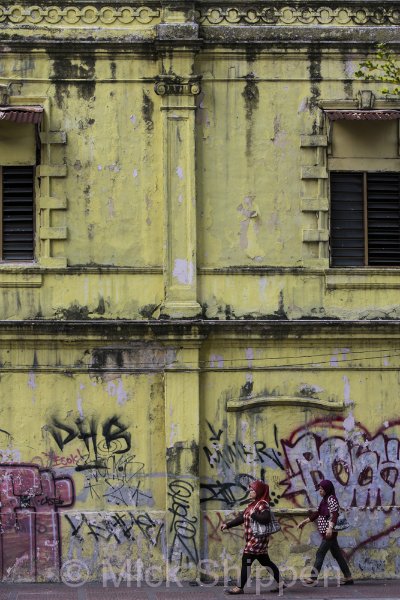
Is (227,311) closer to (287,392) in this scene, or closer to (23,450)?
(287,392)

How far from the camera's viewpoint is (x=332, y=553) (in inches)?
669

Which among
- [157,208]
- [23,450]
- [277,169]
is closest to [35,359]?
[23,450]

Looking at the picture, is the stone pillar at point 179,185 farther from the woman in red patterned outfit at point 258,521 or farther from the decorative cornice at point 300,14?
the woman in red patterned outfit at point 258,521

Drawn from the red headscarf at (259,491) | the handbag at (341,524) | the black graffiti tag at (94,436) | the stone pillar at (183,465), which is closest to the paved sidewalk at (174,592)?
the stone pillar at (183,465)

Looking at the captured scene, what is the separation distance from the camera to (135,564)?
58.0ft

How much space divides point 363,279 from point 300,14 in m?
4.12

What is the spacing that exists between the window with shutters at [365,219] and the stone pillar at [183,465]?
2.82 meters

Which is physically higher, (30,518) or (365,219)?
(365,219)

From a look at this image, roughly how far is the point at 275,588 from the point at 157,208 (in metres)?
5.72

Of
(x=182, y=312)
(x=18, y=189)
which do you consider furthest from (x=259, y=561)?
(x=18, y=189)

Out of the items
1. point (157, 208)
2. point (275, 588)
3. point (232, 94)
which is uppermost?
point (232, 94)

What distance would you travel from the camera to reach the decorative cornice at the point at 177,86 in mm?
18141

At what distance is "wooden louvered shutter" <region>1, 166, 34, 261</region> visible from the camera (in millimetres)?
18234

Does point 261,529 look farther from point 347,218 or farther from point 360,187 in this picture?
point 360,187
